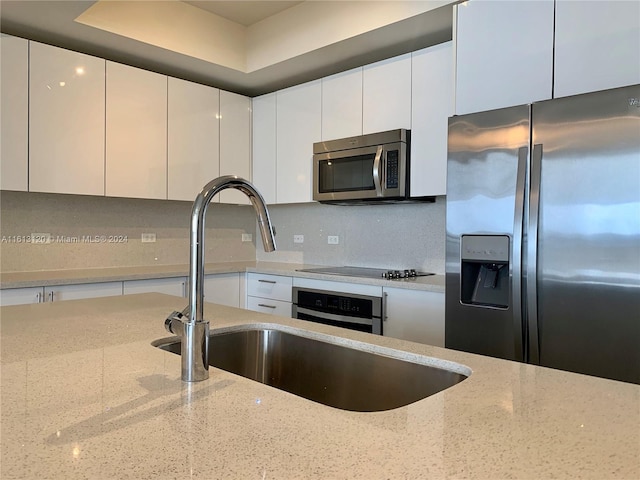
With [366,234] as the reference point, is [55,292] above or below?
below

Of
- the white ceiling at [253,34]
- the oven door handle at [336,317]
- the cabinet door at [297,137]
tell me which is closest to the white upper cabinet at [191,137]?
the white ceiling at [253,34]

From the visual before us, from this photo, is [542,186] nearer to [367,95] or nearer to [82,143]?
[367,95]

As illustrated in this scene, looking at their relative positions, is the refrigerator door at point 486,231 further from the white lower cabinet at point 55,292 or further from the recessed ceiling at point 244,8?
the white lower cabinet at point 55,292

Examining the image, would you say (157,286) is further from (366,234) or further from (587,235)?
(587,235)

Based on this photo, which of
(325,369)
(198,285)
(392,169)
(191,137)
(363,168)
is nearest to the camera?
(198,285)

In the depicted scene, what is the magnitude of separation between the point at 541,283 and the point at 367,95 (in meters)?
1.76

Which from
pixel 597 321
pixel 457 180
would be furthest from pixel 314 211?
pixel 597 321

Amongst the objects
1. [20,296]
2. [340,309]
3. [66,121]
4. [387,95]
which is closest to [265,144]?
[387,95]

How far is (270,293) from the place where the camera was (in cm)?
352

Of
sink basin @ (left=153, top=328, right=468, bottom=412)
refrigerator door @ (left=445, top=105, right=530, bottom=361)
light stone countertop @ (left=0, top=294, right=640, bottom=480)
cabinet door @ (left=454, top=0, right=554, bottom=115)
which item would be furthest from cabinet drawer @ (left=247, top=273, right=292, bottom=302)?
light stone countertop @ (left=0, top=294, right=640, bottom=480)

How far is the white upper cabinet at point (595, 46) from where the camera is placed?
1868 millimetres

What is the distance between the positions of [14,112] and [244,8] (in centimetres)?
161

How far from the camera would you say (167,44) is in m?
3.15

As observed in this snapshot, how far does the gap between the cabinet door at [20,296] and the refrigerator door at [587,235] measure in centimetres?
254
